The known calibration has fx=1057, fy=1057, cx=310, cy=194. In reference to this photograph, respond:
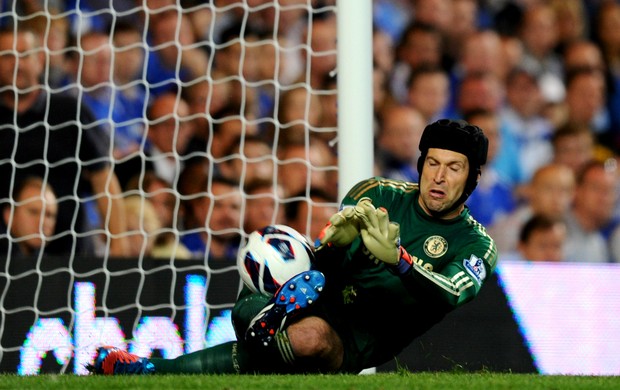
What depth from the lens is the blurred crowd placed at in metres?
5.56

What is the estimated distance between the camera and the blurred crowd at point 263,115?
18.2 feet

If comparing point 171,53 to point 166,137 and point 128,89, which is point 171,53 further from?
point 166,137

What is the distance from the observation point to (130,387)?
2854mm

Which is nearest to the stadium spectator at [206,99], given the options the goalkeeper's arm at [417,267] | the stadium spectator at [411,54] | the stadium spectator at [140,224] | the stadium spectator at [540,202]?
the stadium spectator at [140,224]

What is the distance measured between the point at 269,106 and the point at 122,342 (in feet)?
6.03

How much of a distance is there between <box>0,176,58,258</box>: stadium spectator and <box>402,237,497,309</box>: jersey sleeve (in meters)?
2.41

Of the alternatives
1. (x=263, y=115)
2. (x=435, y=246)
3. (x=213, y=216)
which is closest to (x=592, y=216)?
(x=263, y=115)

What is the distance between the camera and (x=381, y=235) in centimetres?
337

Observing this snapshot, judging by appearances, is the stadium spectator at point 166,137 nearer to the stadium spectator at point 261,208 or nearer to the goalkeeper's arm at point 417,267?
the stadium spectator at point 261,208

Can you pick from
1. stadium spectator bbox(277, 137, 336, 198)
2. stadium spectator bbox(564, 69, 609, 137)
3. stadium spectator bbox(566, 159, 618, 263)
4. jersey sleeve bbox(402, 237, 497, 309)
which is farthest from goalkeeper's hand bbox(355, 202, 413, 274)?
stadium spectator bbox(564, 69, 609, 137)

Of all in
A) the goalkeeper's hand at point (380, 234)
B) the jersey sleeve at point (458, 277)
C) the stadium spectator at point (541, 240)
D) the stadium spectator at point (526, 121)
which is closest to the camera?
the goalkeeper's hand at point (380, 234)

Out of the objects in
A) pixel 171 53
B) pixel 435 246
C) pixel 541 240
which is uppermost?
pixel 171 53

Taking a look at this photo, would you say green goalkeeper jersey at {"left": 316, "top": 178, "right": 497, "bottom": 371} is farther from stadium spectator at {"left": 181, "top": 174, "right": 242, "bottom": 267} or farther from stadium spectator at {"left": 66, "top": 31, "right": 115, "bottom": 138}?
stadium spectator at {"left": 66, "top": 31, "right": 115, "bottom": 138}

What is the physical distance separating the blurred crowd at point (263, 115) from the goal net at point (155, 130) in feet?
0.04
